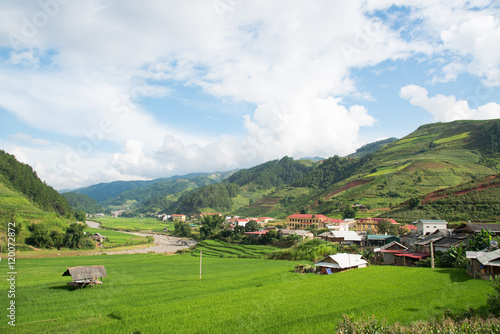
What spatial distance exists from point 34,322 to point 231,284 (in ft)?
44.4

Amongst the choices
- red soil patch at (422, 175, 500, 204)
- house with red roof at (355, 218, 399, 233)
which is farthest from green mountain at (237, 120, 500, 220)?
house with red roof at (355, 218, 399, 233)

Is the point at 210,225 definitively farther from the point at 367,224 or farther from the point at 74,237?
the point at 367,224

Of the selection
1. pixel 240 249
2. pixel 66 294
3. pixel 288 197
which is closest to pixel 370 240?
pixel 240 249

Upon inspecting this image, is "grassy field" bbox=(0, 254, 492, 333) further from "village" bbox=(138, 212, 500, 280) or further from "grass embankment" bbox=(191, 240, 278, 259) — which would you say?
"grass embankment" bbox=(191, 240, 278, 259)

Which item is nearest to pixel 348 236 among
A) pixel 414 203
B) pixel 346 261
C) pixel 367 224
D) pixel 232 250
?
pixel 367 224

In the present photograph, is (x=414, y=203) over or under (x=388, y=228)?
over

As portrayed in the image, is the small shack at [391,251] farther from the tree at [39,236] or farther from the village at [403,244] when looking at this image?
the tree at [39,236]

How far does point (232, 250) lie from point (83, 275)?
40.9 m

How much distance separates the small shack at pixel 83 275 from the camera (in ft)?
71.2

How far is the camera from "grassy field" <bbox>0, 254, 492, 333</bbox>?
42.4ft

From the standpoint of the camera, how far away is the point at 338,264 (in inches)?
1188

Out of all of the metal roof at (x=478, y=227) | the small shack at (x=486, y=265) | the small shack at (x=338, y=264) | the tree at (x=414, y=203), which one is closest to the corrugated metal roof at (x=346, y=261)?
the small shack at (x=338, y=264)

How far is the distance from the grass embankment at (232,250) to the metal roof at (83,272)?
108ft

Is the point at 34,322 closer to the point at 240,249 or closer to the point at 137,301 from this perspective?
the point at 137,301
